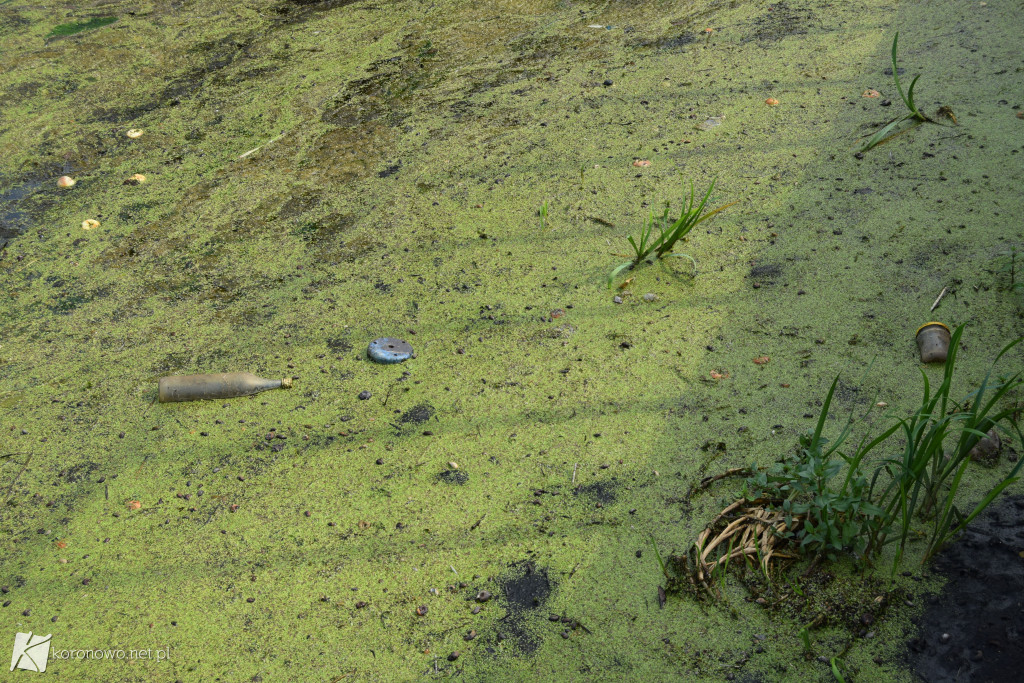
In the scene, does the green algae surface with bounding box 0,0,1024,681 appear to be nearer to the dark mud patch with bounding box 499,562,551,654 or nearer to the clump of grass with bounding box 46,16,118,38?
the dark mud patch with bounding box 499,562,551,654

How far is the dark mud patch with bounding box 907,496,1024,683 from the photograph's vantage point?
4.32 feet

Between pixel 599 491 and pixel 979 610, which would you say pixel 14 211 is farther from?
pixel 979 610

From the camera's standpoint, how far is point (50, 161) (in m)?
3.41

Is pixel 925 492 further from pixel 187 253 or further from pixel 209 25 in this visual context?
pixel 209 25

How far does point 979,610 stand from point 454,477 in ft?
3.72

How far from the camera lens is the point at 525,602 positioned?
158cm

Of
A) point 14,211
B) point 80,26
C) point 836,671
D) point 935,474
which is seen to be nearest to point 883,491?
point 935,474

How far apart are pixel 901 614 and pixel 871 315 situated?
94 centimetres

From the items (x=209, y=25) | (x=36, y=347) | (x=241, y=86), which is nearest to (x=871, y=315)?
(x=36, y=347)

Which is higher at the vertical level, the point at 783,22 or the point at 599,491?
the point at 783,22

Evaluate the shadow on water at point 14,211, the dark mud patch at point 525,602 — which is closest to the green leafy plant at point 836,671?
the dark mud patch at point 525,602

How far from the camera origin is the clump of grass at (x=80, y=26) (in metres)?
4.53

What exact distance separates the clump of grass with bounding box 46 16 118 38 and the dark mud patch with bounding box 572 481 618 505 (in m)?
4.47
